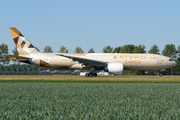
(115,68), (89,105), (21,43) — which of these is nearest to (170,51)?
A: (115,68)

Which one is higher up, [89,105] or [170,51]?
[170,51]

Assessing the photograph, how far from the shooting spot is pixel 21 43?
34.0 metres

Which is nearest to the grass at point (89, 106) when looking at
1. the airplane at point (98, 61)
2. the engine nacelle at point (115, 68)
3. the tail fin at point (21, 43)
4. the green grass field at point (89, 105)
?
the green grass field at point (89, 105)

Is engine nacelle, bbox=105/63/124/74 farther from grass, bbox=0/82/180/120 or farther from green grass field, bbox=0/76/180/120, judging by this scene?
grass, bbox=0/82/180/120

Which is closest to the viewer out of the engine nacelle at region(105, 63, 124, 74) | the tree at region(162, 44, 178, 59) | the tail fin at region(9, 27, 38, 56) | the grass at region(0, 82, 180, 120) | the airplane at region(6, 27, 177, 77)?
the grass at region(0, 82, 180, 120)

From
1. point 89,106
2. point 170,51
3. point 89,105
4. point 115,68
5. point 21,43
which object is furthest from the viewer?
point 170,51

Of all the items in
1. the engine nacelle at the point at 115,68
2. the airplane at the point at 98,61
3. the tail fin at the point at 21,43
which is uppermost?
the tail fin at the point at 21,43

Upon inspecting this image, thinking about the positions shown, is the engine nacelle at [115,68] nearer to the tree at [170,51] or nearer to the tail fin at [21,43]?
the tail fin at [21,43]

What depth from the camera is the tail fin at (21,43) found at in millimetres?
33812

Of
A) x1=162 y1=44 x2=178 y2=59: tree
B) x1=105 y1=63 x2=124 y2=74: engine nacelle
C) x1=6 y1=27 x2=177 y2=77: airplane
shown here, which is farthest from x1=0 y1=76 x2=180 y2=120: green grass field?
x1=162 y1=44 x2=178 y2=59: tree

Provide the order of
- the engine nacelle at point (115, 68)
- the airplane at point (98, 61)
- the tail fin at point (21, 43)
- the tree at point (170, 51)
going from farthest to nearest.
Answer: the tree at point (170, 51), the tail fin at point (21, 43), the airplane at point (98, 61), the engine nacelle at point (115, 68)

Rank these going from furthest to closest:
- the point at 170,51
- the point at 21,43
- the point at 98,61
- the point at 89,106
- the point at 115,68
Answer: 1. the point at 170,51
2. the point at 21,43
3. the point at 98,61
4. the point at 115,68
5. the point at 89,106

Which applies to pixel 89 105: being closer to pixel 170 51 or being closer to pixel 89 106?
pixel 89 106

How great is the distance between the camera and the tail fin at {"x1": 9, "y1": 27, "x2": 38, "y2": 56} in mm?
33812
